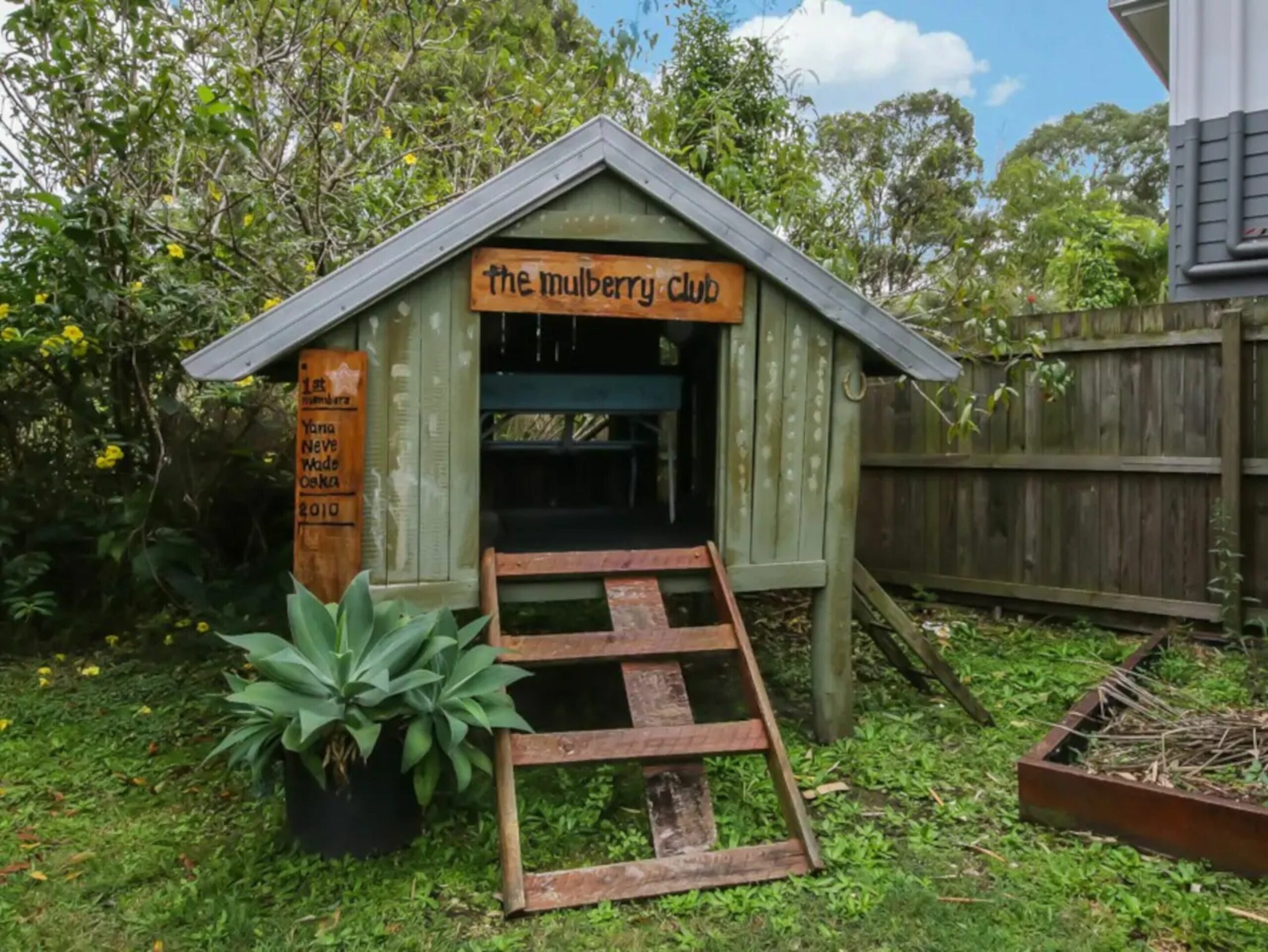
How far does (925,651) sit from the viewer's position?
165 inches

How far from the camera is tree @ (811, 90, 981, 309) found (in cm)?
679

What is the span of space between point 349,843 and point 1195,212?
6.47 metres

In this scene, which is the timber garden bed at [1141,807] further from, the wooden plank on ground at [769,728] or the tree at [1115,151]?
the tree at [1115,151]

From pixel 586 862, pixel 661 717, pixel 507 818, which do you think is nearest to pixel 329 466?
pixel 507 818

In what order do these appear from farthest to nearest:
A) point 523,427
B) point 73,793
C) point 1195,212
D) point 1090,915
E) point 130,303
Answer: point 523,427 → point 1195,212 → point 130,303 → point 73,793 → point 1090,915

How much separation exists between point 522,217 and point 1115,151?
31.3 m

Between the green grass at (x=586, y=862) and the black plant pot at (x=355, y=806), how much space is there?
63 millimetres

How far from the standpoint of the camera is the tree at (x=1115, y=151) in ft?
88.5

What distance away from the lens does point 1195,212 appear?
604 cm

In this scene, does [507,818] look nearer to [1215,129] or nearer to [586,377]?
[586,377]

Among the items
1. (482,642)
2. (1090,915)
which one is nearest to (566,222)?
(482,642)

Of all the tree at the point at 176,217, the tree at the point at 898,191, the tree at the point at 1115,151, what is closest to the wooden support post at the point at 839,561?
the tree at the point at 898,191

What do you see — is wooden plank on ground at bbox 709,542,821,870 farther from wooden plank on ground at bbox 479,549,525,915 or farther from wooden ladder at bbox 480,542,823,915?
wooden plank on ground at bbox 479,549,525,915

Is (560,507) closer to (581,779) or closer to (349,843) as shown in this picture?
(581,779)
